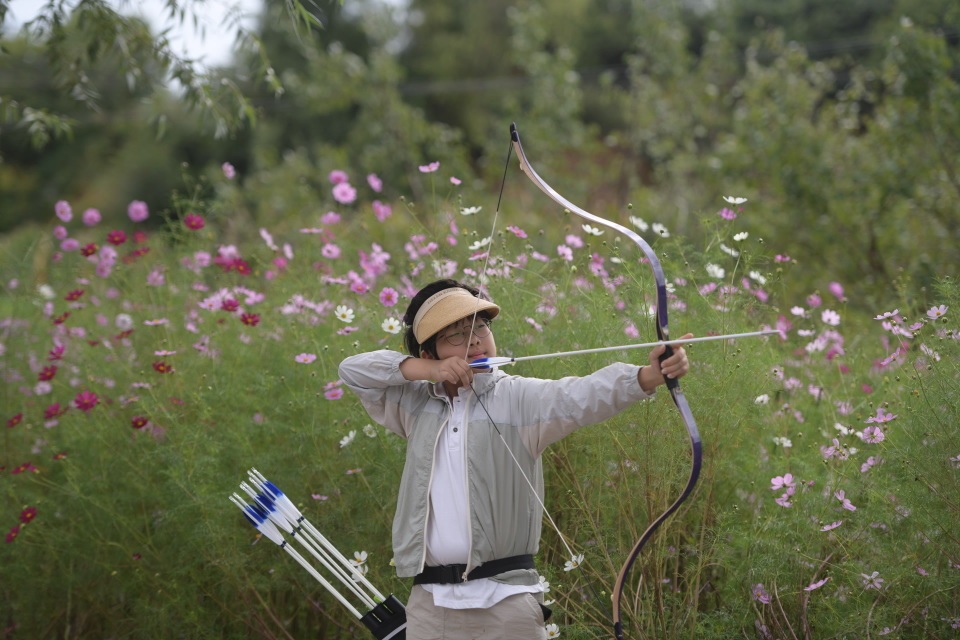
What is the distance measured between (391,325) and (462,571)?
1177 mm

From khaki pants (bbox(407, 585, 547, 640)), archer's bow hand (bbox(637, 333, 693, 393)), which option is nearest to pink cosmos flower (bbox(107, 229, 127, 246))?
khaki pants (bbox(407, 585, 547, 640))

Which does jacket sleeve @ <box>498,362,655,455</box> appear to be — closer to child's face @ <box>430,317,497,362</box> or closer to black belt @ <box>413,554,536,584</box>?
child's face @ <box>430,317,497,362</box>

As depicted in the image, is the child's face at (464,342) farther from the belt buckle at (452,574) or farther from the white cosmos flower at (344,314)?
the white cosmos flower at (344,314)

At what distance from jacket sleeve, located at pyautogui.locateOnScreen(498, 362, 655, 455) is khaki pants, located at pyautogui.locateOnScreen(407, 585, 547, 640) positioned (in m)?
0.36

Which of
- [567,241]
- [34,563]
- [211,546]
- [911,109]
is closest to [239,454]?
[211,546]

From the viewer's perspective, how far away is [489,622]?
90.2 inches

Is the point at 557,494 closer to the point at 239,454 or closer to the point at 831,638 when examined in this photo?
the point at 831,638

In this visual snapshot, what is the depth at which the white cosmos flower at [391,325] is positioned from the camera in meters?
3.27

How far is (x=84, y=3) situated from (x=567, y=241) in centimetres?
257

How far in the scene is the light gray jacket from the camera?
228 centimetres

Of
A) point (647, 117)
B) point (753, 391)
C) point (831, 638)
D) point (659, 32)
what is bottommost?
point (831, 638)

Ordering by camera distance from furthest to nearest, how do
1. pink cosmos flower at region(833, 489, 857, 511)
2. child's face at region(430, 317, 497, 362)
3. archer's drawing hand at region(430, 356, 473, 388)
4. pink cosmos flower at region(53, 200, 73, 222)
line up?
pink cosmos flower at region(53, 200, 73, 222)
pink cosmos flower at region(833, 489, 857, 511)
child's face at region(430, 317, 497, 362)
archer's drawing hand at region(430, 356, 473, 388)

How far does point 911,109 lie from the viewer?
6547 millimetres

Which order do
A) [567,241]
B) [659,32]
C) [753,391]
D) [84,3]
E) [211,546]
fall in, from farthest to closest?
[659,32]
[84,3]
[567,241]
[211,546]
[753,391]
